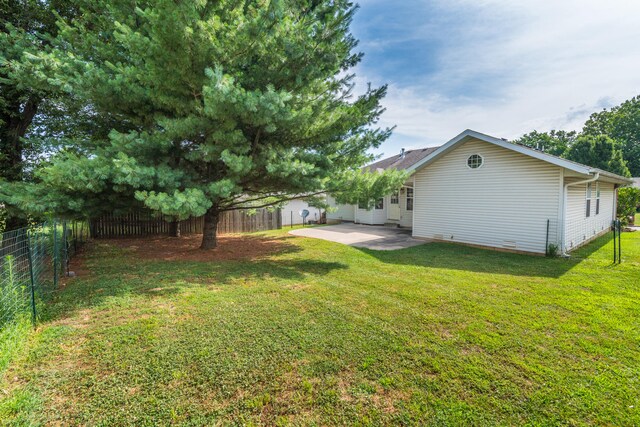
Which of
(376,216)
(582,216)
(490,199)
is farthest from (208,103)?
(376,216)

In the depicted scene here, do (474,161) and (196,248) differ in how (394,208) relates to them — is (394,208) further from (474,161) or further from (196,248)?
(196,248)

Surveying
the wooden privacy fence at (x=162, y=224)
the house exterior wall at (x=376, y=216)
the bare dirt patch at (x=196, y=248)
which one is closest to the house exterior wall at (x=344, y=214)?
the house exterior wall at (x=376, y=216)

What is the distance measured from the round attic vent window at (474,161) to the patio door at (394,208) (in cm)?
568

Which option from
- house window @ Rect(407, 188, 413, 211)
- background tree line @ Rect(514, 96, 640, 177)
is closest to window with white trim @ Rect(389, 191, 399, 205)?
house window @ Rect(407, 188, 413, 211)

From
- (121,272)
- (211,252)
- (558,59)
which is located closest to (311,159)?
(211,252)

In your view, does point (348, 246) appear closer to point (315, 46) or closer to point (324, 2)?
point (315, 46)

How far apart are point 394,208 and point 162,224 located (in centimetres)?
1177

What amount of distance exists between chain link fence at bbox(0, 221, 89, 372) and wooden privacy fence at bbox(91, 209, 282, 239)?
2665mm

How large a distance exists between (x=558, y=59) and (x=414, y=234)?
23.8 feet

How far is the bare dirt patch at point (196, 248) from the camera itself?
24.7 ft

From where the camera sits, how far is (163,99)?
222 inches

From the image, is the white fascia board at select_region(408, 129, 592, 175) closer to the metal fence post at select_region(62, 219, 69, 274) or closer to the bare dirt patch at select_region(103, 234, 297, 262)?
the bare dirt patch at select_region(103, 234, 297, 262)

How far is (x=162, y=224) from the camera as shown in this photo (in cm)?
1118

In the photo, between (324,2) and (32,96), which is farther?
(32,96)
